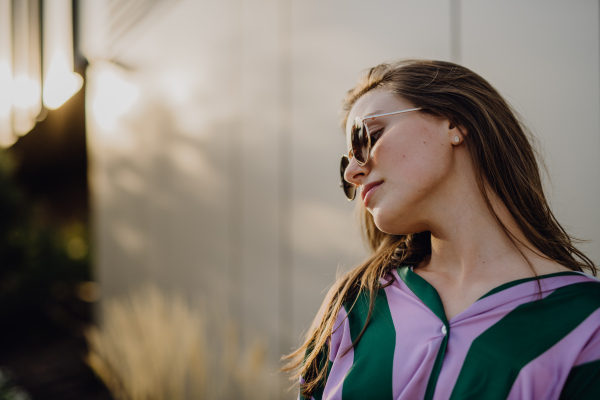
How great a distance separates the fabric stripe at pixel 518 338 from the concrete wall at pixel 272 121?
0.62m

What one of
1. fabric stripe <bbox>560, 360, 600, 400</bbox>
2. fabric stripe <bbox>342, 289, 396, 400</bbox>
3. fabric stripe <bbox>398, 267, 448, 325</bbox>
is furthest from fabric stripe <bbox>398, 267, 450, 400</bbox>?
fabric stripe <bbox>560, 360, 600, 400</bbox>

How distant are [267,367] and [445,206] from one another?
245cm

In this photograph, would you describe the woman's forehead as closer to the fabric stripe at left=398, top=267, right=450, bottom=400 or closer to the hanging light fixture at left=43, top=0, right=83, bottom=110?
the fabric stripe at left=398, top=267, right=450, bottom=400

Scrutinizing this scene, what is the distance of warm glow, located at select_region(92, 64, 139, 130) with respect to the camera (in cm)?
511

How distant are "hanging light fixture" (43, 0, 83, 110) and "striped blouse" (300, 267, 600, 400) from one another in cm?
648

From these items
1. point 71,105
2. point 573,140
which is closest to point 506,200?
point 573,140

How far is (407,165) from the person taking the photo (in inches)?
46.8

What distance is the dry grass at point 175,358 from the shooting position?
9.49 feet

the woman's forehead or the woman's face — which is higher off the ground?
the woman's forehead

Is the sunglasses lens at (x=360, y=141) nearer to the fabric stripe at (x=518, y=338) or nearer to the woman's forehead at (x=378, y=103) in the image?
the woman's forehead at (x=378, y=103)

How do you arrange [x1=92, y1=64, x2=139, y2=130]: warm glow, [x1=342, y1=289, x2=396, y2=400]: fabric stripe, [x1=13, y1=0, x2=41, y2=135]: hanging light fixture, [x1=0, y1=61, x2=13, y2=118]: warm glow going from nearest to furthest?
[x1=342, y1=289, x2=396, y2=400]: fabric stripe < [x1=92, y1=64, x2=139, y2=130]: warm glow < [x1=13, y1=0, x2=41, y2=135]: hanging light fixture < [x1=0, y1=61, x2=13, y2=118]: warm glow

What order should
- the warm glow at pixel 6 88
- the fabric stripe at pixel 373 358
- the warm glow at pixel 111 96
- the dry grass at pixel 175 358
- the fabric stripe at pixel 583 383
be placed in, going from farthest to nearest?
the warm glow at pixel 6 88
the warm glow at pixel 111 96
the dry grass at pixel 175 358
the fabric stripe at pixel 373 358
the fabric stripe at pixel 583 383

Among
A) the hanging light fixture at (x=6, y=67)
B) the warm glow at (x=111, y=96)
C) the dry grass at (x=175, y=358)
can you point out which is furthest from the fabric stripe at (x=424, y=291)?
the hanging light fixture at (x=6, y=67)

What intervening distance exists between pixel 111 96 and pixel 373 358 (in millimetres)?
5455
